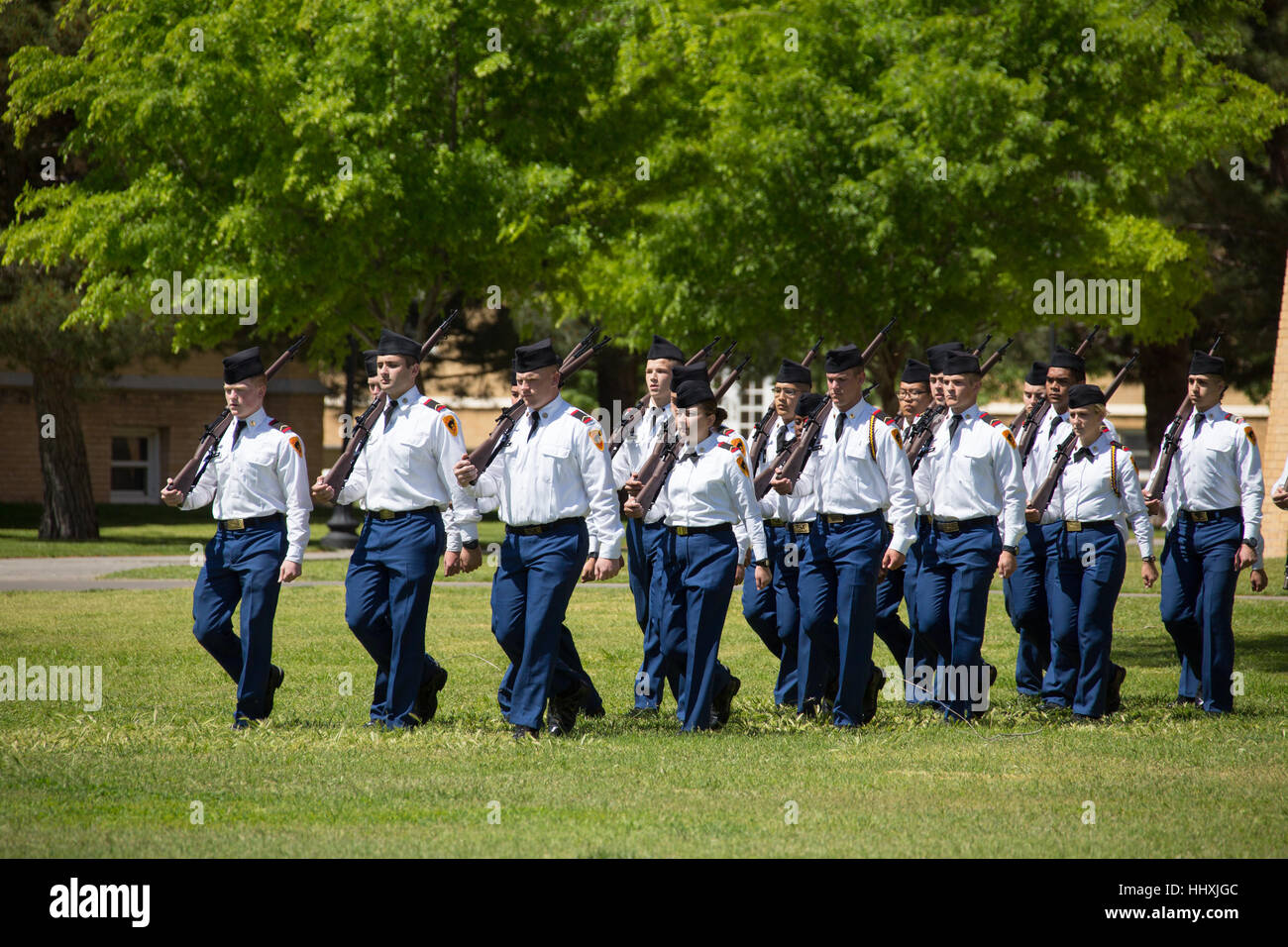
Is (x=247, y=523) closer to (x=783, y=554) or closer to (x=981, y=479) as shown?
(x=783, y=554)

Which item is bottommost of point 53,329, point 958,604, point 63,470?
point 63,470

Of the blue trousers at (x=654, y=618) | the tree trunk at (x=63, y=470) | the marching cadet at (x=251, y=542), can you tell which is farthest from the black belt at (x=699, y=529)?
the tree trunk at (x=63, y=470)

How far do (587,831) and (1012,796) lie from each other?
2.12 m

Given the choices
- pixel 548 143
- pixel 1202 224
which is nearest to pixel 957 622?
pixel 548 143

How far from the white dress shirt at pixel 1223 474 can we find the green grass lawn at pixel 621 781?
133cm

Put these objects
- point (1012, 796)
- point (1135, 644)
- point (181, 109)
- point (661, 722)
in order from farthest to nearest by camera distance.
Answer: point (181, 109), point (1135, 644), point (661, 722), point (1012, 796)

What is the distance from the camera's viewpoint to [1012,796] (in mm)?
7230

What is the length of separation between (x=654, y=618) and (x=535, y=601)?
1376 mm

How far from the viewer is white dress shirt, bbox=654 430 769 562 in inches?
358

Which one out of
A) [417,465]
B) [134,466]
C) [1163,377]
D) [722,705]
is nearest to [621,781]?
[722,705]

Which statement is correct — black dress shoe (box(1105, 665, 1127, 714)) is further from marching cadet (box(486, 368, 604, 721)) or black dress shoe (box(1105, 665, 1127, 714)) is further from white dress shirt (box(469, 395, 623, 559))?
white dress shirt (box(469, 395, 623, 559))

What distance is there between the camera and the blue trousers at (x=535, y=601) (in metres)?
8.52

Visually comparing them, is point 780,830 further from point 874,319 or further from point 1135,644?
point 874,319

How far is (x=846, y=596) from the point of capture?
9.13 metres
